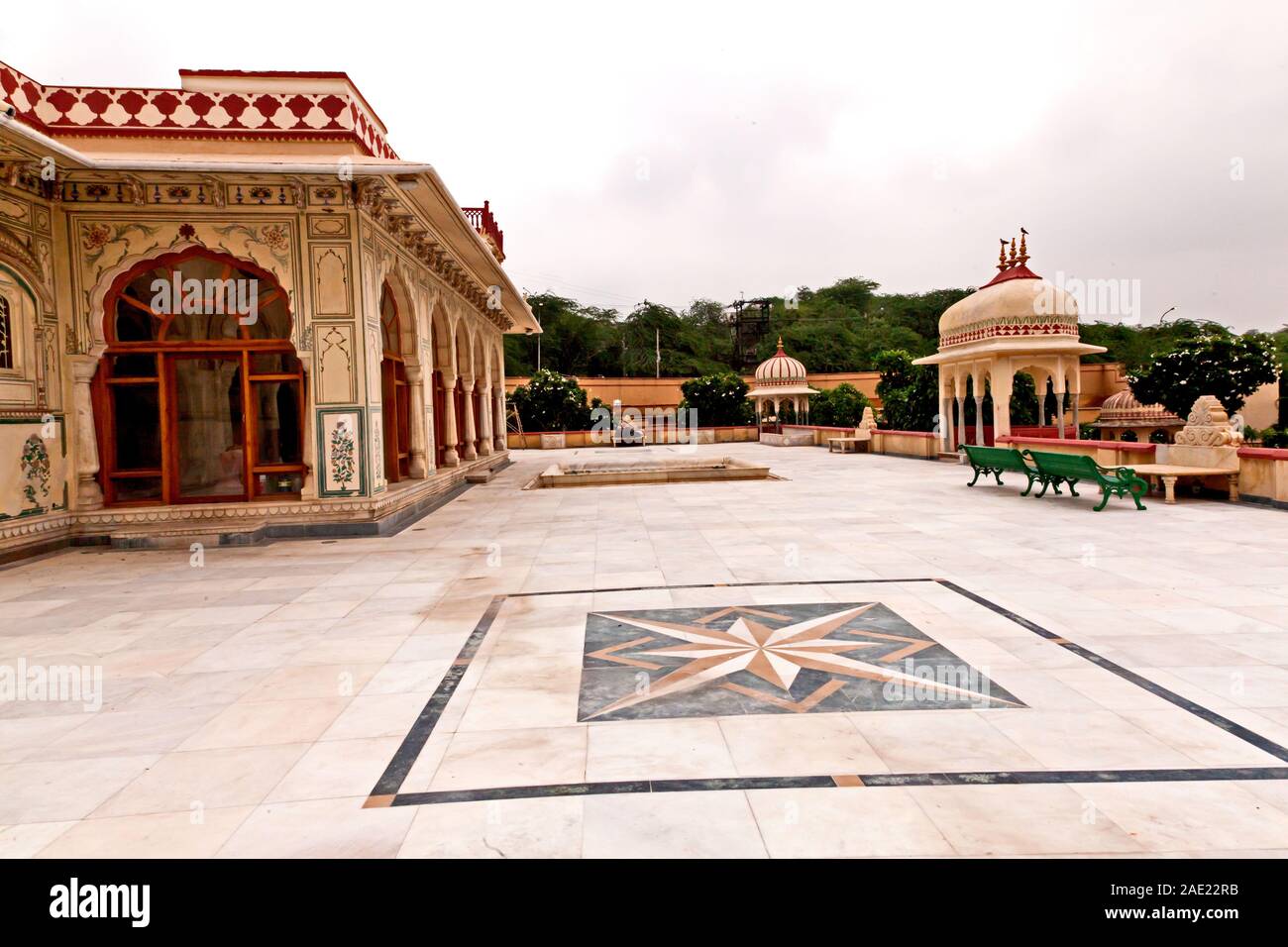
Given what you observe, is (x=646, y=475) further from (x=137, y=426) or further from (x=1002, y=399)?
(x=137, y=426)

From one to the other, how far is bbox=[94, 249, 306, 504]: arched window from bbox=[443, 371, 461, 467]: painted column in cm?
538

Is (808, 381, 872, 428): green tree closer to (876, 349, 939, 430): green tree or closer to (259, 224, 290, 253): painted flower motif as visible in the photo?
(876, 349, 939, 430): green tree

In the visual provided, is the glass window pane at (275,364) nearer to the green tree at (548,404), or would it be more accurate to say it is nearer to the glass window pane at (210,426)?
the glass window pane at (210,426)

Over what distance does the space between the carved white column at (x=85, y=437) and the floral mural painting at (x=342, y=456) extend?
2946 mm

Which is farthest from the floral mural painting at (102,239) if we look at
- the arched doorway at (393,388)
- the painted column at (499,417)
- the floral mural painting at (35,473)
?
the painted column at (499,417)

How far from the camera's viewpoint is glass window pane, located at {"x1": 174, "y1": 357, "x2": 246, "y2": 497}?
1162 centimetres

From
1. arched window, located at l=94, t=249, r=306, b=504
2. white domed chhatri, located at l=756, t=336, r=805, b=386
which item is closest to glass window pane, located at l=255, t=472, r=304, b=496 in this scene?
arched window, located at l=94, t=249, r=306, b=504

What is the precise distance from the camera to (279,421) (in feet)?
38.3

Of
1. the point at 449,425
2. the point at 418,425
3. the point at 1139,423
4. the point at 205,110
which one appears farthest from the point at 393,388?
the point at 1139,423
